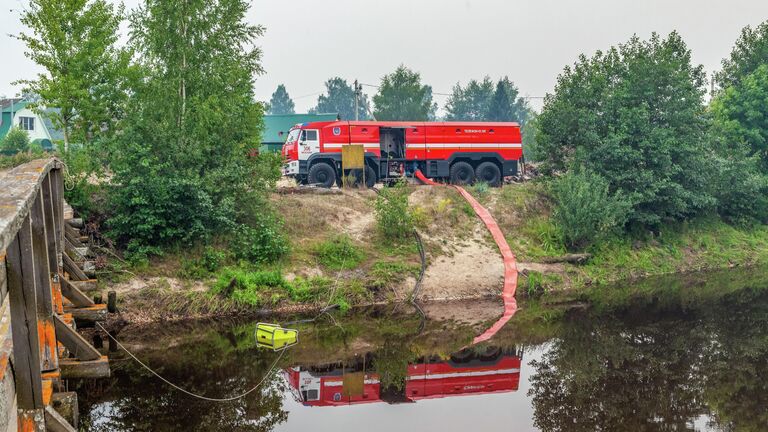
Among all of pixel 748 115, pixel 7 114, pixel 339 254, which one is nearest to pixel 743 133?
Answer: pixel 748 115

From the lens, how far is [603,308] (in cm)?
1927

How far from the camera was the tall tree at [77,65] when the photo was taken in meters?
20.2

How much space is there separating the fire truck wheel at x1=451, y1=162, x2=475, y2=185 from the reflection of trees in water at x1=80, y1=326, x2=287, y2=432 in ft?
45.2

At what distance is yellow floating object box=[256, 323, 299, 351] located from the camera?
49.4ft

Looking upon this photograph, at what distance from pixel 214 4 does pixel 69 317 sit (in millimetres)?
13092

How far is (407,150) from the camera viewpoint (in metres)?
26.3

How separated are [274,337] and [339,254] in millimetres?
5803

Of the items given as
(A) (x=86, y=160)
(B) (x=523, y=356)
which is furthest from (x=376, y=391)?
(A) (x=86, y=160)

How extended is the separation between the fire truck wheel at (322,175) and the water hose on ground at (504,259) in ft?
10.9

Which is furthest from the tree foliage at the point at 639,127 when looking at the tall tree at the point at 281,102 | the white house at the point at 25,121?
the tall tree at the point at 281,102

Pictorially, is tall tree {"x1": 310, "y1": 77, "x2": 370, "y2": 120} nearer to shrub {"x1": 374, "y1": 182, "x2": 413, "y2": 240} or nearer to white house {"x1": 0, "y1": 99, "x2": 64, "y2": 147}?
white house {"x1": 0, "y1": 99, "x2": 64, "y2": 147}

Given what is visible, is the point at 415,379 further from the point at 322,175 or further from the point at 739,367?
the point at 322,175

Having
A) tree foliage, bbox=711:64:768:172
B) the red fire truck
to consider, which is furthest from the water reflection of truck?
tree foliage, bbox=711:64:768:172

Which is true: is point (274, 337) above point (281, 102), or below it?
below
